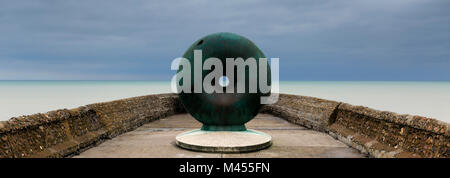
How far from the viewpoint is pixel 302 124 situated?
43.3ft

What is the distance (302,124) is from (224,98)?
16.0 feet

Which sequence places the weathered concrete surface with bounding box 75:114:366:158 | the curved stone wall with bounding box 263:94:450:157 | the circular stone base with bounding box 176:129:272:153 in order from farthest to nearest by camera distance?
the circular stone base with bounding box 176:129:272:153 → the weathered concrete surface with bounding box 75:114:366:158 → the curved stone wall with bounding box 263:94:450:157

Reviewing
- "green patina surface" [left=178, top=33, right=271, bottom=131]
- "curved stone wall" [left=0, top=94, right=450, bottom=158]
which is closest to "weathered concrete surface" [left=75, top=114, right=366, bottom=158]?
"curved stone wall" [left=0, top=94, right=450, bottom=158]

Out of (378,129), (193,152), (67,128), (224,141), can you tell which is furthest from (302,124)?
(67,128)

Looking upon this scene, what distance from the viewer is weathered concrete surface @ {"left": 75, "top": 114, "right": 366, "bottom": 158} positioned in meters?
8.29

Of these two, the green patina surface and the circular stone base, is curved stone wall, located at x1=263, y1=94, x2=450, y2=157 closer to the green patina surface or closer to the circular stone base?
the circular stone base

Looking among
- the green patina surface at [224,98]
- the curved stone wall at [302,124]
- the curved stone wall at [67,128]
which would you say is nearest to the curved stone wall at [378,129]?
the curved stone wall at [302,124]

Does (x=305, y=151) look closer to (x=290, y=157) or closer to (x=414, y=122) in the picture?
(x=290, y=157)

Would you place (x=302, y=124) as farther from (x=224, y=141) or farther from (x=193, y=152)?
(x=193, y=152)

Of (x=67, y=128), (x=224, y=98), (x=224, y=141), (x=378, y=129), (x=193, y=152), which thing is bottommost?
(x=193, y=152)

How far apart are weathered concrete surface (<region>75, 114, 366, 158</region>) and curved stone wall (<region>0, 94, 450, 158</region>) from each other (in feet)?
1.05

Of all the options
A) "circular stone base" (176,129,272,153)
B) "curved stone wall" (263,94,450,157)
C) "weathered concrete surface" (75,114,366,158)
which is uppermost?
"curved stone wall" (263,94,450,157)

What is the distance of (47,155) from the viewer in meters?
6.88
